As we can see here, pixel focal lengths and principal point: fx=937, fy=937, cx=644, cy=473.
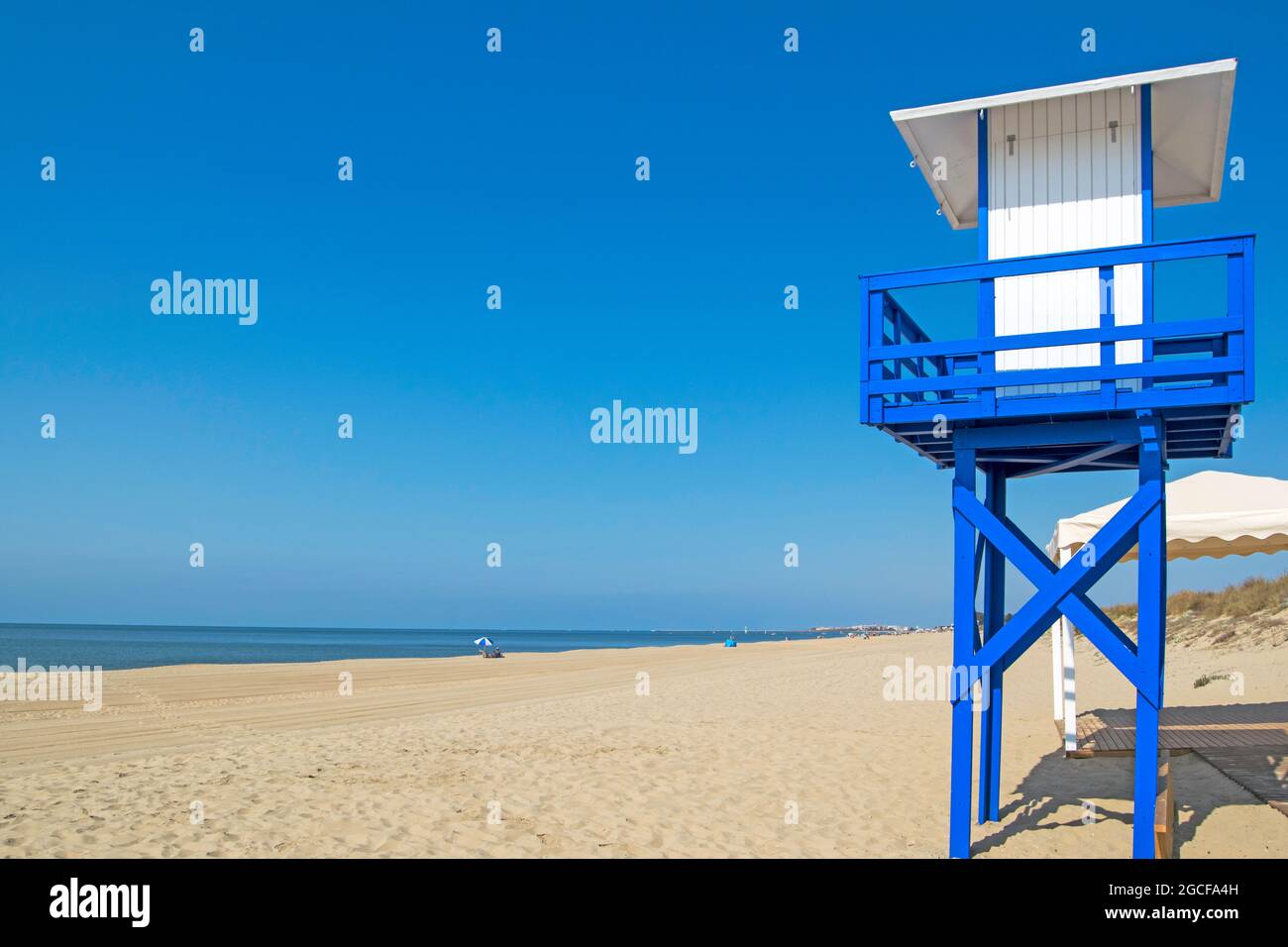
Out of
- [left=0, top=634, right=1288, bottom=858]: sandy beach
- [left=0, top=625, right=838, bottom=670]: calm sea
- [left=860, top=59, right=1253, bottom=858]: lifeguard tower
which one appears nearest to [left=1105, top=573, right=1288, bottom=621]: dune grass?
[left=0, top=634, right=1288, bottom=858]: sandy beach

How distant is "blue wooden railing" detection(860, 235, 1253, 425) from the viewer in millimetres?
6609

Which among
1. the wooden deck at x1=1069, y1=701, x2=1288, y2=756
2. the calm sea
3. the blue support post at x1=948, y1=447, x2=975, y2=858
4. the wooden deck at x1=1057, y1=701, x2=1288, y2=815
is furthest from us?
the calm sea

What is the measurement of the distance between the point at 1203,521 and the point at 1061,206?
17.1ft

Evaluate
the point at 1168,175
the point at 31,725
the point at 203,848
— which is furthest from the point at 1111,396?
the point at 31,725

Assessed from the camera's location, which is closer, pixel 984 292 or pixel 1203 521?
pixel 984 292

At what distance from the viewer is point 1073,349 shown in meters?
7.59

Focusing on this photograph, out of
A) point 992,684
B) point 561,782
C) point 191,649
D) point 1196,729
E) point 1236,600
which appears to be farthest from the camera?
point 191,649

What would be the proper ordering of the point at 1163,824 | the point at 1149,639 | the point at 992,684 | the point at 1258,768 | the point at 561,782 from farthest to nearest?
the point at 561,782 < the point at 1258,768 < the point at 992,684 < the point at 1149,639 < the point at 1163,824

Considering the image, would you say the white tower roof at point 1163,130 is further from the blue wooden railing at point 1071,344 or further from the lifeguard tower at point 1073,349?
the blue wooden railing at point 1071,344

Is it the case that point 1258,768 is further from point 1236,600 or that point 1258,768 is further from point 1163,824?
point 1236,600

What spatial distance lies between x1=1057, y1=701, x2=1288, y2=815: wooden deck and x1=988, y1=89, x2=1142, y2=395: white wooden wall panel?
4226mm

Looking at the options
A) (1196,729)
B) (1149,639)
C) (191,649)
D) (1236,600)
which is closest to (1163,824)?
(1149,639)

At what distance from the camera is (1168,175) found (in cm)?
878

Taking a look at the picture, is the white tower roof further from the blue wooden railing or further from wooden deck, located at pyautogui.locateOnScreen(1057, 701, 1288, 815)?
wooden deck, located at pyautogui.locateOnScreen(1057, 701, 1288, 815)
